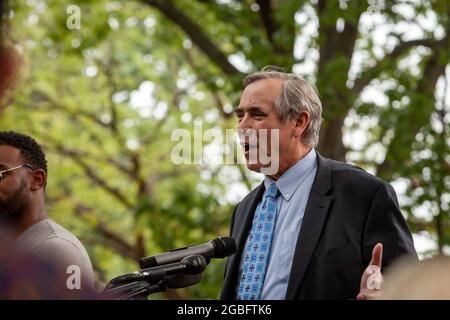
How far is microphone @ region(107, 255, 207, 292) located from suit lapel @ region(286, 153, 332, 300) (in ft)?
2.32

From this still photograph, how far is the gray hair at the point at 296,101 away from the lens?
3.80 metres

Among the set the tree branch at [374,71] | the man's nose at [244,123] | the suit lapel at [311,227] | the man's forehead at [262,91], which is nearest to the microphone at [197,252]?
the suit lapel at [311,227]

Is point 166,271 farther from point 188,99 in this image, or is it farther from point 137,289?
point 188,99

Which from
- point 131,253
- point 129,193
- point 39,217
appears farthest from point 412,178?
point 129,193

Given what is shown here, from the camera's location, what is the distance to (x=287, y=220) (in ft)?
11.3

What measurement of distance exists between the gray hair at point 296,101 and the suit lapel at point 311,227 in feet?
1.36

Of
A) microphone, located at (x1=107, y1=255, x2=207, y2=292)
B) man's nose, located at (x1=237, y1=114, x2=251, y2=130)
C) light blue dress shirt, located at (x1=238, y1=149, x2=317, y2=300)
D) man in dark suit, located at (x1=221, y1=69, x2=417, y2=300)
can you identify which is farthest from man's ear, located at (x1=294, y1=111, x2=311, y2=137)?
microphone, located at (x1=107, y1=255, x2=207, y2=292)

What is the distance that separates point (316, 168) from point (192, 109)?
13.7 metres

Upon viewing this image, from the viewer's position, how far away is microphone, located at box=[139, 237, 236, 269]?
7.72ft

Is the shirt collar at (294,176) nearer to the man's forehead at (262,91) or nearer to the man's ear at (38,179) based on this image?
the man's forehead at (262,91)

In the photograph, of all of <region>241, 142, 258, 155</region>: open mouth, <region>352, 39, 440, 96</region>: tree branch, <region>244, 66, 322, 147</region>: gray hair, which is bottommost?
<region>241, 142, 258, 155</region>: open mouth

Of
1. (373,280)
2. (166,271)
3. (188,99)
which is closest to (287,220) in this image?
(166,271)

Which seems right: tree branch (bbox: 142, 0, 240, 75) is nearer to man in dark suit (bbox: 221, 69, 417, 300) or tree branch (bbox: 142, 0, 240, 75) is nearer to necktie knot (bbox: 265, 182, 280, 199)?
man in dark suit (bbox: 221, 69, 417, 300)

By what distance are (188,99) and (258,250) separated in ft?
46.7
